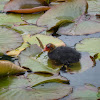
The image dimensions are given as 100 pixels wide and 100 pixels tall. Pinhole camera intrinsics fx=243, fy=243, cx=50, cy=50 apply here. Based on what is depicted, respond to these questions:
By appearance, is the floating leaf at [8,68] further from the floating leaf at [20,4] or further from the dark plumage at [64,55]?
the floating leaf at [20,4]

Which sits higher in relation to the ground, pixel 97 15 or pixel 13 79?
pixel 97 15

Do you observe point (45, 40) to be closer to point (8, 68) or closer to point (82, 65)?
point (82, 65)

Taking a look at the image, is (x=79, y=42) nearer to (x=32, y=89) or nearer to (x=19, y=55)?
(x=19, y=55)

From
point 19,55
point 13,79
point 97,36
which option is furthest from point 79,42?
point 13,79

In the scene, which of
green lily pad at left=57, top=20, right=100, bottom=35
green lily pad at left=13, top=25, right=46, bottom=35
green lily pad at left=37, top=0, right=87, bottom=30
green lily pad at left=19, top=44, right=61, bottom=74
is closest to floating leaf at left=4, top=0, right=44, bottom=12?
green lily pad at left=37, top=0, right=87, bottom=30

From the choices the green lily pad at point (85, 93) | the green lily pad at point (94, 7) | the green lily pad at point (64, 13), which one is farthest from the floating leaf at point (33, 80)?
the green lily pad at point (94, 7)
